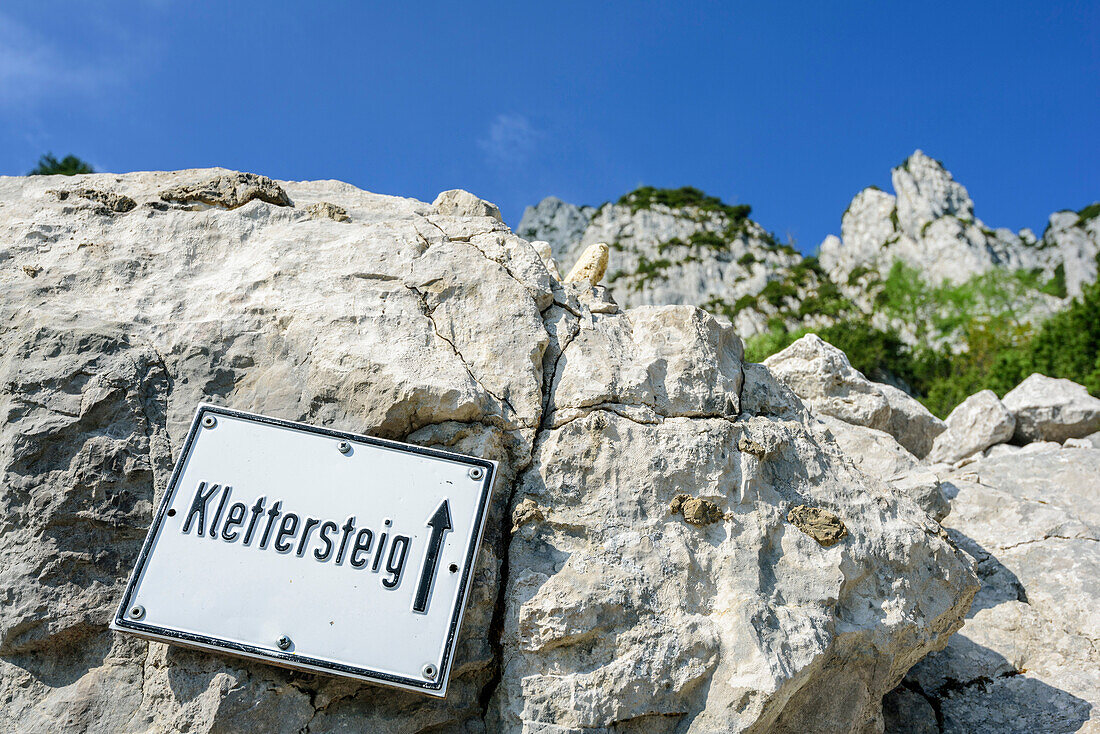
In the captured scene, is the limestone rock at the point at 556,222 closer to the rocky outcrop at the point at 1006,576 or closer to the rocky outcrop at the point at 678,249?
the rocky outcrop at the point at 678,249

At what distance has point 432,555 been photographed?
2.55m

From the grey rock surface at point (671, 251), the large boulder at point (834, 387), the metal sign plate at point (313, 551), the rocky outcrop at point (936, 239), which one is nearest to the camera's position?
the metal sign plate at point (313, 551)

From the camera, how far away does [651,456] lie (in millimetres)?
3010

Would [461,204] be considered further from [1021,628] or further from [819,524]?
[1021,628]

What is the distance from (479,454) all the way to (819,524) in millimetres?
1561

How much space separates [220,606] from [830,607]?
237 centimetres

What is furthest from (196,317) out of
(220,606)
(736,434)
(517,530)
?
(736,434)

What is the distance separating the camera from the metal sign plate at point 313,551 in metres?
2.36

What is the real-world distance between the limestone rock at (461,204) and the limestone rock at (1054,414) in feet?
23.5

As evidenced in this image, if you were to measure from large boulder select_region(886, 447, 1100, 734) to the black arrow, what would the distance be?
2832 mm

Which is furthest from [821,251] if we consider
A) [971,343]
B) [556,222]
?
[971,343]

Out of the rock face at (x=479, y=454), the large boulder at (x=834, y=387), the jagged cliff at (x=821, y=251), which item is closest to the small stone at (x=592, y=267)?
the rock face at (x=479, y=454)

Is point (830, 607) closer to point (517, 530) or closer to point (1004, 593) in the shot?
point (517, 530)

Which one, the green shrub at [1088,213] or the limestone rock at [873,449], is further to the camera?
the green shrub at [1088,213]
